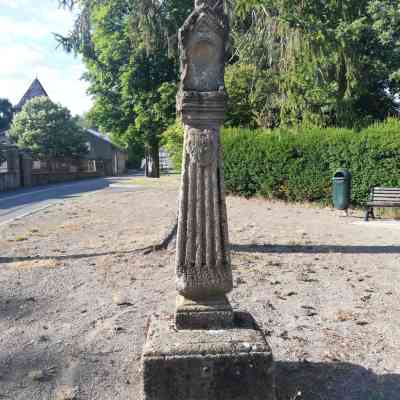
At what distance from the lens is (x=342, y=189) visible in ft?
40.7

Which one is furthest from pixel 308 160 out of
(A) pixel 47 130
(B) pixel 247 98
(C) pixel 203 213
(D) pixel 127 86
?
(A) pixel 47 130

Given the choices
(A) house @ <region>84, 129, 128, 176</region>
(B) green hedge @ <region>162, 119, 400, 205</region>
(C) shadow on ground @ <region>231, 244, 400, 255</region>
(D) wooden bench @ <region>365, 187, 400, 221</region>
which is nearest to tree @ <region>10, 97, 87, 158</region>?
(A) house @ <region>84, 129, 128, 176</region>

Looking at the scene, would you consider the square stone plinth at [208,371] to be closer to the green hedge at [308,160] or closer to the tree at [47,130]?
the green hedge at [308,160]

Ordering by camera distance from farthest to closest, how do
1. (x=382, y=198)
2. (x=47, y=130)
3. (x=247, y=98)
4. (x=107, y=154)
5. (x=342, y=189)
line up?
(x=107, y=154) < (x=47, y=130) < (x=247, y=98) < (x=342, y=189) < (x=382, y=198)

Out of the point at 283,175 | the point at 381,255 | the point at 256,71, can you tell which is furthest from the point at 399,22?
the point at 381,255

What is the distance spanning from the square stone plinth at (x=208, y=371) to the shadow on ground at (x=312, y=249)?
4.83 m

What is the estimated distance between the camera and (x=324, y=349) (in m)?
3.74

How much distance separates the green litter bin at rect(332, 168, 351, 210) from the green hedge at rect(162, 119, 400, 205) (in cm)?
109

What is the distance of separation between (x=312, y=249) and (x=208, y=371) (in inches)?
217

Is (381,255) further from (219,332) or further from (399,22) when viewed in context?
(399,22)

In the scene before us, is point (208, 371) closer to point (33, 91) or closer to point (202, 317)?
point (202, 317)

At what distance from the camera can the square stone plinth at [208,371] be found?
8.41 ft

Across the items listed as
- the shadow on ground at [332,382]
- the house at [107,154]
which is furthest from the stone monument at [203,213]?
the house at [107,154]

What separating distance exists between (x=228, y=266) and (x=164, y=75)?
2555 cm
